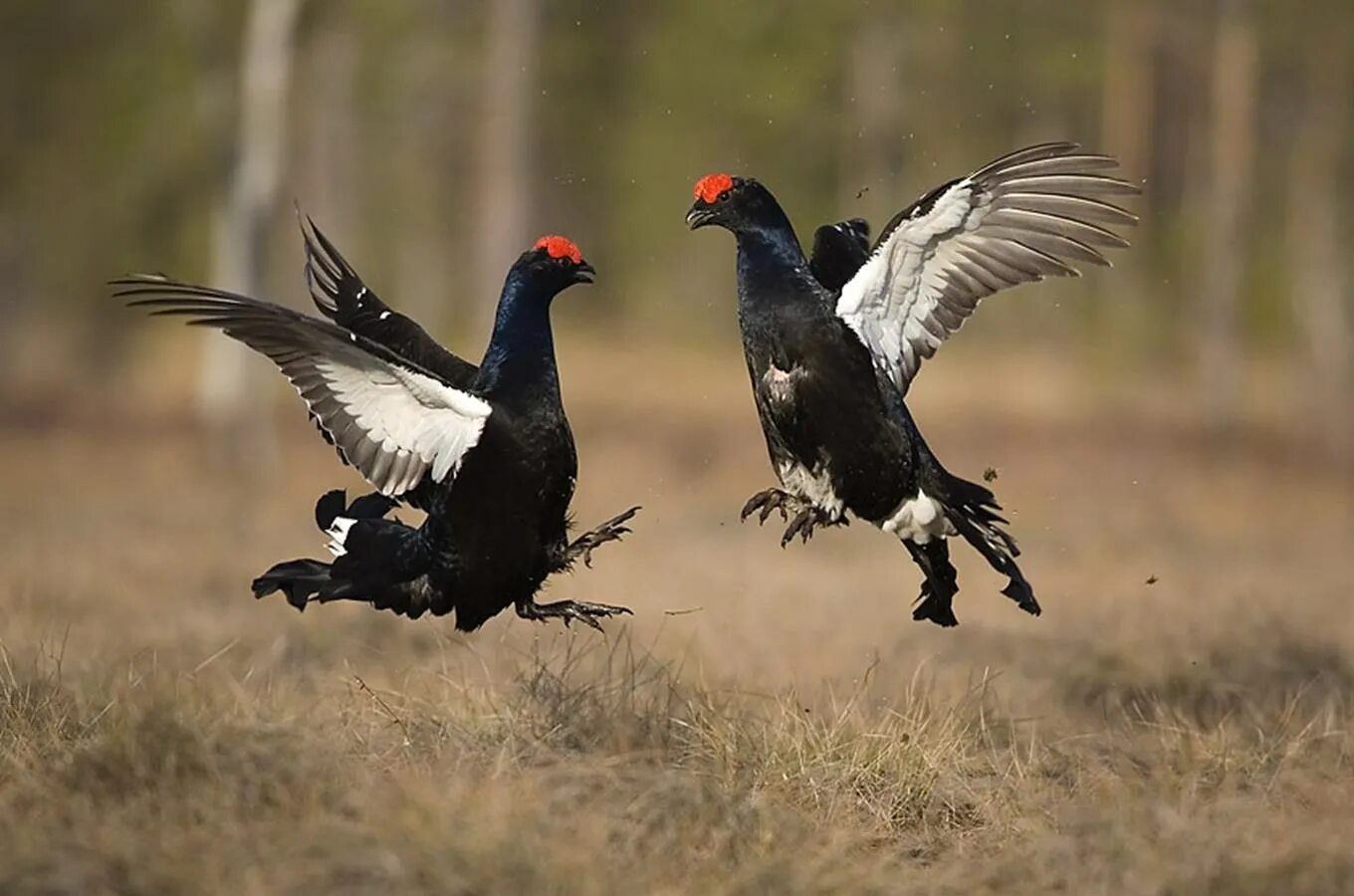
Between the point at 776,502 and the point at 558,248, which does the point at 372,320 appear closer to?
the point at 558,248

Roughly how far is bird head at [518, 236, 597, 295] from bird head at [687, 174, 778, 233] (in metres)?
0.36

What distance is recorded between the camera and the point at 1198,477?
16984mm

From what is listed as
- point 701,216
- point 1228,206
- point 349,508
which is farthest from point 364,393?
point 1228,206

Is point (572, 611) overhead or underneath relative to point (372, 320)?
underneath

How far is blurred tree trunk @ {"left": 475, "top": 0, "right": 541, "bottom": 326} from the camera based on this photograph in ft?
72.9

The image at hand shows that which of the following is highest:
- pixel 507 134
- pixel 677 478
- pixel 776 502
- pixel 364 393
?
pixel 507 134

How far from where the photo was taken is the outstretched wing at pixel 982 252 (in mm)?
5223

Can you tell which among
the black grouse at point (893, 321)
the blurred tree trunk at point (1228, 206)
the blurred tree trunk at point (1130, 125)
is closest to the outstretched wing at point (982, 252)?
the black grouse at point (893, 321)

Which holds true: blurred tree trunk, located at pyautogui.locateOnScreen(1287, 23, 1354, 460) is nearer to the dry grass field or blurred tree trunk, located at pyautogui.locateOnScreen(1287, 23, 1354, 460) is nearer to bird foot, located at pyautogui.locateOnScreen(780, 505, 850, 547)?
the dry grass field

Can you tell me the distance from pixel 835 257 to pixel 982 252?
514mm

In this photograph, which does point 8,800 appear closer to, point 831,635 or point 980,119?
point 831,635

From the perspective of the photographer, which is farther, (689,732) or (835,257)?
(835,257)

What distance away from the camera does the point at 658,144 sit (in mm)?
26031

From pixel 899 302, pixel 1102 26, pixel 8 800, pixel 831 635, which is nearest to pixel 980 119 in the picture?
pixel 1102 26
